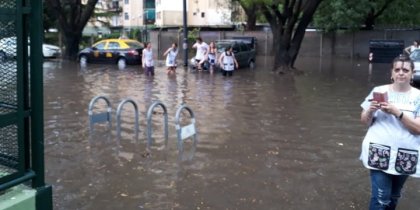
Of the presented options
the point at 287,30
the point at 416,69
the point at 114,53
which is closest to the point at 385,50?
the point at 287,30

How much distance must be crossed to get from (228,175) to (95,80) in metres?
13.3

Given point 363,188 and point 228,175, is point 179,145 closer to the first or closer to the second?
point 228,175

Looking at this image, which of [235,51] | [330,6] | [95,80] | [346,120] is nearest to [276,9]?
[235,51]

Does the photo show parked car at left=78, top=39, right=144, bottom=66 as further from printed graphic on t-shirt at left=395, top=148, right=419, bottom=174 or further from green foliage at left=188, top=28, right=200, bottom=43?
printed graphic on t-shirt at left=395, top=148, right=419, bottom=174

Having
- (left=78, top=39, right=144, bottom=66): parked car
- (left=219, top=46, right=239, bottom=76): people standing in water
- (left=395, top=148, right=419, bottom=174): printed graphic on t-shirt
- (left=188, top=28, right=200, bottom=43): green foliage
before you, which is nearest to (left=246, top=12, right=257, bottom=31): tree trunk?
(left=188, top=28, right=200, bottom=43): green foliage

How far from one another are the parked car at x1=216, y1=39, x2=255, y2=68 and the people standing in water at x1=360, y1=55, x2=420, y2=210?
20.7 m

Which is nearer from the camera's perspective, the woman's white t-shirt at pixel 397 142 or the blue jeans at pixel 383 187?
the woman's white t-shirt at pixel 397 142

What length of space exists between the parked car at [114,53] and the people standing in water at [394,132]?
23553 mm

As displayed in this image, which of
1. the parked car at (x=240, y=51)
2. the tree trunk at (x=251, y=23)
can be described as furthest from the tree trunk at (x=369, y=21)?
the parked car at (x=240, y=51)

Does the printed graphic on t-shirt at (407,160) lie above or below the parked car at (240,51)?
below

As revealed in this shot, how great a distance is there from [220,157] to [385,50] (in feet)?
92.0

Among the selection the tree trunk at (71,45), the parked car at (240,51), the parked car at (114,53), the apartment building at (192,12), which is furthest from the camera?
the apartment building at (192,12)

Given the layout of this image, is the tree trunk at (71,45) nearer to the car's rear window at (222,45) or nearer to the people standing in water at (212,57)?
the car's rear window at (222,45)

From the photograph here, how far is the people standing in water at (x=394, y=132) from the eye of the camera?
4230 millimetres
